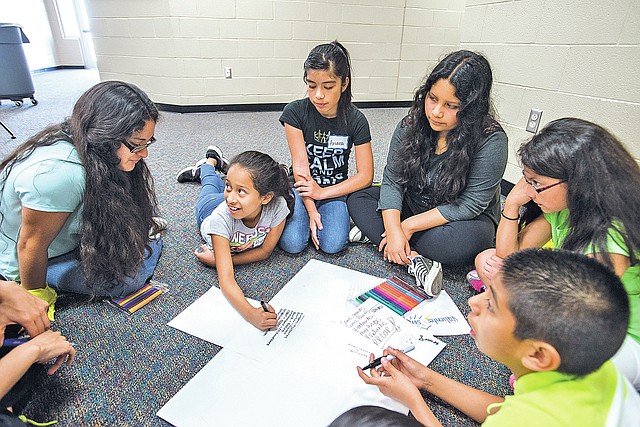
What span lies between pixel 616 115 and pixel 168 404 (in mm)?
1961

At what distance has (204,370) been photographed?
3.27ft

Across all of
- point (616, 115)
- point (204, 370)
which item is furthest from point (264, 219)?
point (616, 115)

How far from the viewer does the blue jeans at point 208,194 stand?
1.61 m

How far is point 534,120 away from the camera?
201 centimetres

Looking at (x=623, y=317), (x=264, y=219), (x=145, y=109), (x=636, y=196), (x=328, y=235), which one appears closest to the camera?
(x=623, y=317)

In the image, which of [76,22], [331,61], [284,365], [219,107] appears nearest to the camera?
[284,365]

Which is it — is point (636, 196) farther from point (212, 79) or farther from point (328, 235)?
point (212, 79)

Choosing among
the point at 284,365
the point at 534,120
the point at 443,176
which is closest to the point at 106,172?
the point at 284,365

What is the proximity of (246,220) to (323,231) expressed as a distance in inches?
13.1

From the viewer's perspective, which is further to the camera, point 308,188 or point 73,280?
point 308,188

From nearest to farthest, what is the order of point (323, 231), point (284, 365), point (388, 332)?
point (284, 365) < point (388, 332) < point (323, 231)

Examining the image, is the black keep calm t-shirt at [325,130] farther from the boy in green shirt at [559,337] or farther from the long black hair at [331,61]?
the boy in green shirt at [559,337]

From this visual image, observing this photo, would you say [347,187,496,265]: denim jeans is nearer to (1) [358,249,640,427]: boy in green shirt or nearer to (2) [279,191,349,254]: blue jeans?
(2) [279,191,349,254]: blue jeans

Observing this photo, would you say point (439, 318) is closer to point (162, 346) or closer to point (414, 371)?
point (414, 371)
